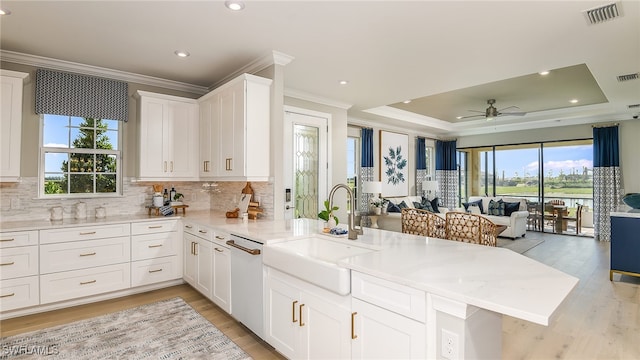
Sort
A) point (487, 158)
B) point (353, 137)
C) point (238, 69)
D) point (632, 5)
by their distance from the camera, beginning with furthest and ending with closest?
point (487, 158)
point (353, 137)
point (238, 69)
point (632, 5)

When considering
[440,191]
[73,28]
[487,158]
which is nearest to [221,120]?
[73,28]

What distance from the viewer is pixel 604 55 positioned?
329 centimetres

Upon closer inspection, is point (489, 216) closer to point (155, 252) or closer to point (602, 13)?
point (602, 13)

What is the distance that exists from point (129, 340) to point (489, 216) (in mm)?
7506

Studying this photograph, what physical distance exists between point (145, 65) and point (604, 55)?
5029mm

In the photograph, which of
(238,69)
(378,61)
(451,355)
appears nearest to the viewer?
(451,355)

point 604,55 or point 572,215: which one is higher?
point 604,55

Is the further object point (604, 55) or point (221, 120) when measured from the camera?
point (221, 120)

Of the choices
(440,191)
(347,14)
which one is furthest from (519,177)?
(347,14)

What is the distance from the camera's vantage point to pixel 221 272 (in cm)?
300

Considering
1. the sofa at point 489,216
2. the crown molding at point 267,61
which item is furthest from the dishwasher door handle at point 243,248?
the sofa at point 489,216

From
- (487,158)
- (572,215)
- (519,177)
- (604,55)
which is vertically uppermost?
(604,55)

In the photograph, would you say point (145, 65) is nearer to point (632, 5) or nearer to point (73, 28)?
point (73, 28)

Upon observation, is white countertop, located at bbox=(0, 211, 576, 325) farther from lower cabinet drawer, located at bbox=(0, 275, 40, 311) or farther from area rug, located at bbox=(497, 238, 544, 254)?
area rug, located at bbox=(497, 238, 544, 254)
